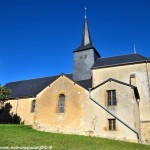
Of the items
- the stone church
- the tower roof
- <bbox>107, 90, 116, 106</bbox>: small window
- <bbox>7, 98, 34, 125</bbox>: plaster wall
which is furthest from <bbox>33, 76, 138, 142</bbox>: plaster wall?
the tower roof

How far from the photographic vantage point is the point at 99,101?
1984 centimetres

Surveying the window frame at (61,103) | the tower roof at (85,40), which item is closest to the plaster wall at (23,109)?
the window frame at (61,103)

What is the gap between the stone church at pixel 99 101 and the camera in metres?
18.7

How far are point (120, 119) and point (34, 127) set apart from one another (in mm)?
9121

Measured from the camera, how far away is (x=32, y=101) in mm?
28672

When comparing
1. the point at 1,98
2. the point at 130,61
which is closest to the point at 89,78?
the point at 130,61

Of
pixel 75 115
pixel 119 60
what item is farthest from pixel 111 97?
pixel 119 60

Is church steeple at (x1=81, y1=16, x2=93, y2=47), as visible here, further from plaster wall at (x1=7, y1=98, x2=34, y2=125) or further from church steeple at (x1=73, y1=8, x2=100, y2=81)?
plaster wall at (x1=7, y1=98, x2=34, y2=125)

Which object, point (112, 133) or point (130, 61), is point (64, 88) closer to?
point (112, 133)

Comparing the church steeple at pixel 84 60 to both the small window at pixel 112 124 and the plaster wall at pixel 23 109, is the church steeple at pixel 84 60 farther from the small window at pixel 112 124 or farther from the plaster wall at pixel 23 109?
the small window at pixel 112 124

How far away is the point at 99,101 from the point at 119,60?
8.49m

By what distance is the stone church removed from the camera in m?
18.7

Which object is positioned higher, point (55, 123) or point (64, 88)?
point (64, 88)

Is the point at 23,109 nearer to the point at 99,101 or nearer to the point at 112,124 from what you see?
the point at 99,101
